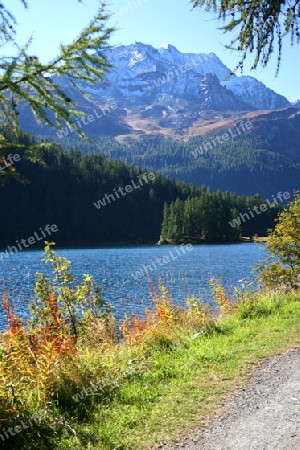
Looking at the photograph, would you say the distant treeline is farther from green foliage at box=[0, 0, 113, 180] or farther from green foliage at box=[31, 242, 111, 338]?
green foliage at box=[0, 0, 113, 180]

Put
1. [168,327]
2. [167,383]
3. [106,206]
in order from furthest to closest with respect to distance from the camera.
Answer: [106,206] → [168,327] → [167,383]

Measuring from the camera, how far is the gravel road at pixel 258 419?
5953 mm

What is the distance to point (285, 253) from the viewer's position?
65.7 feet

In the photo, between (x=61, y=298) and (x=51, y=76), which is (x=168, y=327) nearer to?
(x=61, y=298)

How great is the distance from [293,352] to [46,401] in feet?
18.4

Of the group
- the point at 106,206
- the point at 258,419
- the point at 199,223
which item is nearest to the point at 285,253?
the point at 258,419

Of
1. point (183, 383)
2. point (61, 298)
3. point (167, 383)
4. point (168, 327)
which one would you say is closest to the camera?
point (183, 383)

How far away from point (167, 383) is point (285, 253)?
1293 centimetres

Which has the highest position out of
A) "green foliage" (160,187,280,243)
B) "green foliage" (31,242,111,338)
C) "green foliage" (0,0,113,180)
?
"green foliage" (0,0,113,180)

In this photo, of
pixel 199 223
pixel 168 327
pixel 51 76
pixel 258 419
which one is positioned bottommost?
pixel 199 223

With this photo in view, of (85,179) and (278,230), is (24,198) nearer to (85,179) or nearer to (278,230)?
(85,179)

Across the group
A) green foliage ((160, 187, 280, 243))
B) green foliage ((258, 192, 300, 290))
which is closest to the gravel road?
green foliage ((258, 192, 300, 290))

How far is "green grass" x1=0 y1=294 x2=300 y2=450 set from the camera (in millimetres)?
6633

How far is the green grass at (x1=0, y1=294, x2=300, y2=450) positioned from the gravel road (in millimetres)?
286
